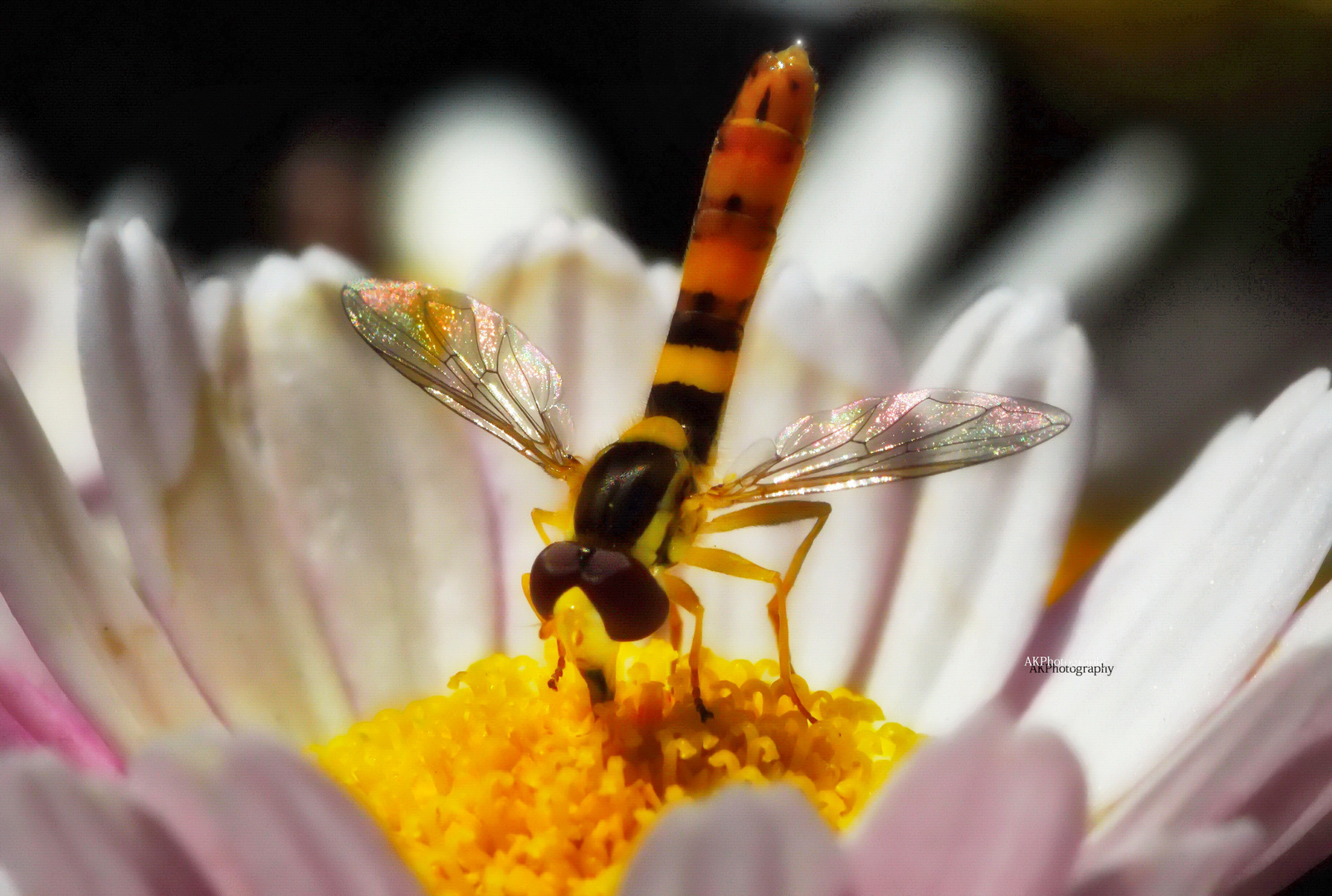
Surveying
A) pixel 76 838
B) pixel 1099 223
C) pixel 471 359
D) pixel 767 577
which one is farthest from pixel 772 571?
pixel 1099 223

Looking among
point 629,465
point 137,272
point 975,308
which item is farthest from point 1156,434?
point 137,272

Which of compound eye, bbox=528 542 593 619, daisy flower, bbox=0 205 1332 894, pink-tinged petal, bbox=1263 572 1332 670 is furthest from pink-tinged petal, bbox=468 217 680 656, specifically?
pink-tinged petal, bbox=1263 572 1332 670

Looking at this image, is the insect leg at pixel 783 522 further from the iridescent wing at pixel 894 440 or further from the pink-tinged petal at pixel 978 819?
the pink-tinged petal at pixel 978 819

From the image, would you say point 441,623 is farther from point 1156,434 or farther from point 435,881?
point 1156,434

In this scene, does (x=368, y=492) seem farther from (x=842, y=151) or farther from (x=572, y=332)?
(x=842, y=151)

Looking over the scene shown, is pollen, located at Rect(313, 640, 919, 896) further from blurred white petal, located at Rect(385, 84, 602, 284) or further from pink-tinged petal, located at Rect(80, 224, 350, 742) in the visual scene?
blurred white petal, located at Rect(385, 84, 602, 284)

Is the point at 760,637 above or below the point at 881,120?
below

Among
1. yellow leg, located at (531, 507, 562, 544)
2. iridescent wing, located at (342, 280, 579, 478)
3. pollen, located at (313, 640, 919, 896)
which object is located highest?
iridescent wing, located at (342, 280, 579, 478)
